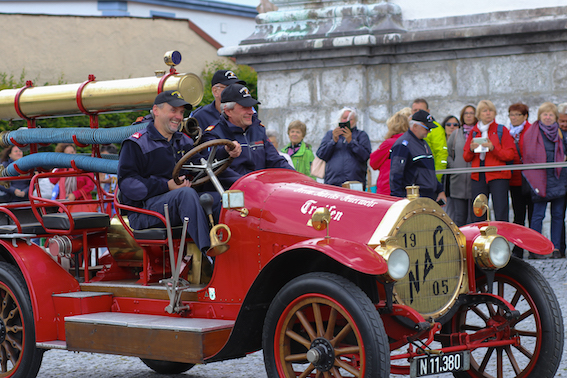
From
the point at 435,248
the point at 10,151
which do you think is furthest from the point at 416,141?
the point at 10,151

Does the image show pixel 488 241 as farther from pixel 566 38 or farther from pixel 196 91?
pixel 566 38

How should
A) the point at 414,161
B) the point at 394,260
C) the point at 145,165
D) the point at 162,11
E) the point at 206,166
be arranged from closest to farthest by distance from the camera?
the point at 394,260
the point at 206,166
the point at 145,165
the point at 414,161
the point at 162,11

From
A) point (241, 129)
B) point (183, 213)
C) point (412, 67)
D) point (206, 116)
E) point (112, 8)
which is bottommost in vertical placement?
point (183, 213)

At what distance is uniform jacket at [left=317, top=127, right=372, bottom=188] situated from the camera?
9.97 metres

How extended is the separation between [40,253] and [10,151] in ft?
17.4

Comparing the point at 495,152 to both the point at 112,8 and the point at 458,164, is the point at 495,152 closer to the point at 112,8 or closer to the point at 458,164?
the point at 458,164

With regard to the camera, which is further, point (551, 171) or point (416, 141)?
point (551, 171)

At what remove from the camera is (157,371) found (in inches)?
249

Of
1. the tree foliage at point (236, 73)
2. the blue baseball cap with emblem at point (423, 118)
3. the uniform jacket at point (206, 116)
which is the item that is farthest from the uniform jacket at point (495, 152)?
the tree foliage at point (236, 73)

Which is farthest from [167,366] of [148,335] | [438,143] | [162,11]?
[162,11]

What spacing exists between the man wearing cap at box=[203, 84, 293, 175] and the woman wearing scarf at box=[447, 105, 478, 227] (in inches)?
186

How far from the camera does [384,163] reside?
29.9 feet

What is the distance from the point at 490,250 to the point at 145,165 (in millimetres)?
2248

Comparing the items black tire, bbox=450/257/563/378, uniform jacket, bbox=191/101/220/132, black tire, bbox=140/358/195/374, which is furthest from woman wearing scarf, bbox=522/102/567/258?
black tire, bbox=140/358/195/374
